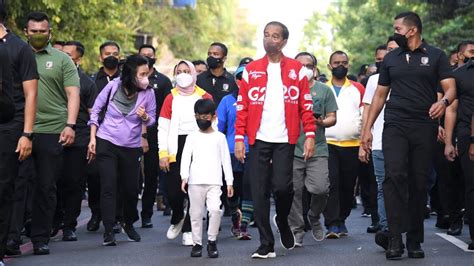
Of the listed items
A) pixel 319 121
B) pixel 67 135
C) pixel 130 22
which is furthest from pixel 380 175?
pixel 130 22

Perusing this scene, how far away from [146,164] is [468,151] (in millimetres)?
5021

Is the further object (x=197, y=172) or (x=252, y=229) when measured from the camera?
(x=252, y=229)

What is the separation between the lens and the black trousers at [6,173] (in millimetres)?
10281

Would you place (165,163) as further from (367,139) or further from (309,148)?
(367,139)

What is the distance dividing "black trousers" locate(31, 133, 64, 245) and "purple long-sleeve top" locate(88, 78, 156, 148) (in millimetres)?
1009

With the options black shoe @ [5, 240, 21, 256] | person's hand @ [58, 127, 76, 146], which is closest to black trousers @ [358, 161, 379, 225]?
person's hand @ [58, 127, 76, 146]

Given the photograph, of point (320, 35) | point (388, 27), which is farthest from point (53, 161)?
point (320, 35)

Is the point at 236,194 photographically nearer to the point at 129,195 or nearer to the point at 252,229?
the point at 252,229

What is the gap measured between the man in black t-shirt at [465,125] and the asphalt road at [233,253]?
52 cm

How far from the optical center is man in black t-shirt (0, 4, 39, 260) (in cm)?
1030

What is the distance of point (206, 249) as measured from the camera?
41.5 ft

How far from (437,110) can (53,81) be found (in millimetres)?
3926

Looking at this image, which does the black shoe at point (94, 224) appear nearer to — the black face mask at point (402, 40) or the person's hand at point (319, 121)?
the person's hand at point (319, 121)

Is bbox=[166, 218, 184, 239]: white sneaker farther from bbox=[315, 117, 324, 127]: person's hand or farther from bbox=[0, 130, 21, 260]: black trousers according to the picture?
bbox=[0, 130, 21, 260]: black trousers
